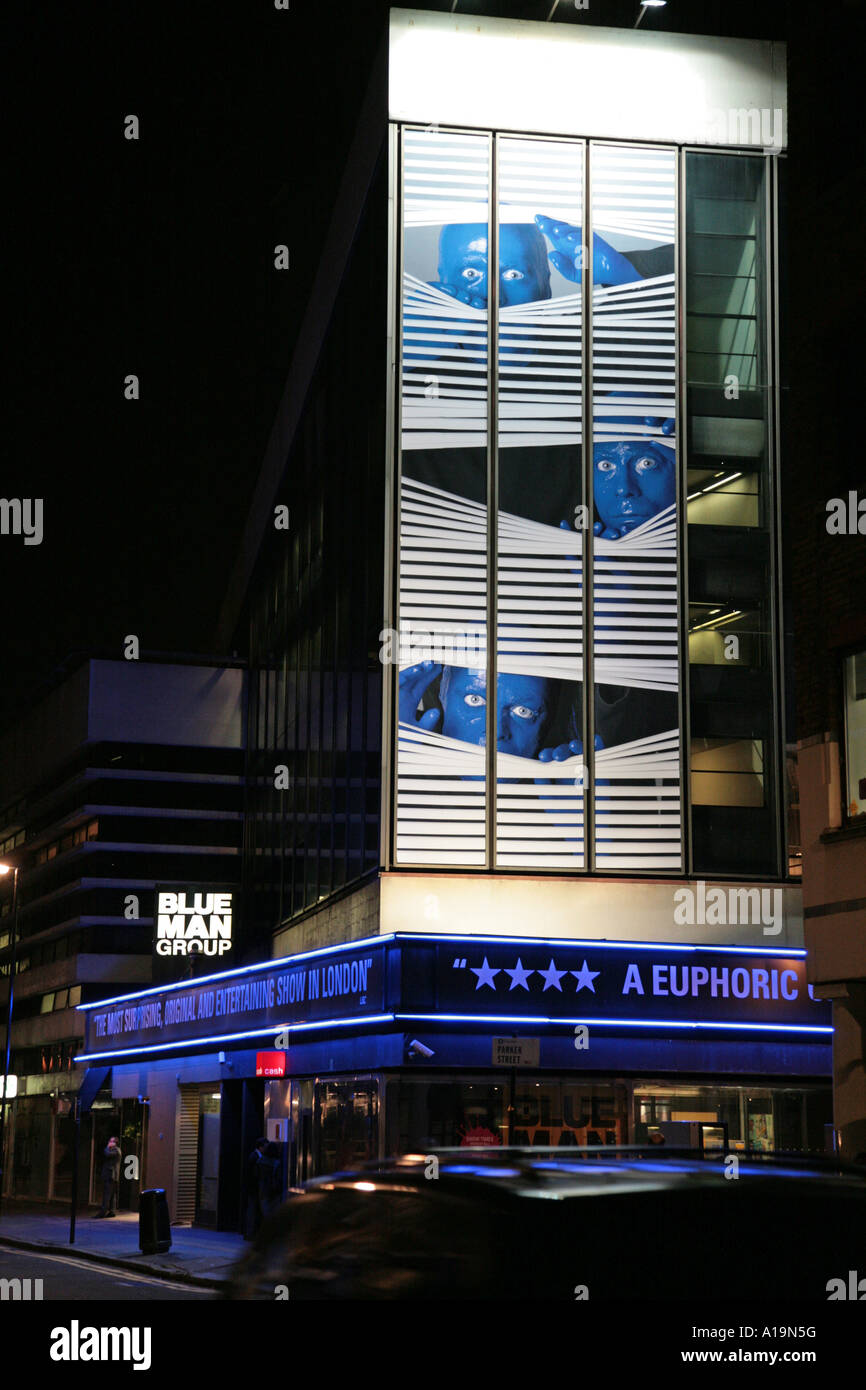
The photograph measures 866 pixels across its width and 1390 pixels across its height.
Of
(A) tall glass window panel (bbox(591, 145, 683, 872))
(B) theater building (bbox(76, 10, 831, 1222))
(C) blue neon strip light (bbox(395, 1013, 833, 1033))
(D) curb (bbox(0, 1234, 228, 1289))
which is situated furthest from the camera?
(A) tall glass window panel (bbox(591, 145, 683, 872))

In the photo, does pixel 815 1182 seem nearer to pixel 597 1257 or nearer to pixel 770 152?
pixel 597 1257

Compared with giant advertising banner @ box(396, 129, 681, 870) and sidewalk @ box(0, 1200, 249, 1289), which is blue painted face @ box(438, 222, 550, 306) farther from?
sidewalk @ box(0, 1200, 249, 1289)

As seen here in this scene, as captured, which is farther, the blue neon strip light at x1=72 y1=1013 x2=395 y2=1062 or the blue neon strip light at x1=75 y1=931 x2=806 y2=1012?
A: the blue neon strip light at x1=72 y1=1013 x2=395 y2=1062

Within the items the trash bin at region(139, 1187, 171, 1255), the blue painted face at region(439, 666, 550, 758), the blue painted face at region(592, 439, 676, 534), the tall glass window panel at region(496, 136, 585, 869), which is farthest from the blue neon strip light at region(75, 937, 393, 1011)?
the blue painted face at region(592, 439, 676, 534)

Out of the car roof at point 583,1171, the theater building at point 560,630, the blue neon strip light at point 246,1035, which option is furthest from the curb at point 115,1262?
the car roof at point 583,1171

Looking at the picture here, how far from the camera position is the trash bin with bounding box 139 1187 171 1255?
94.3ft

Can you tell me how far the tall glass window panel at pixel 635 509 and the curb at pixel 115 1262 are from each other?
34.4ft

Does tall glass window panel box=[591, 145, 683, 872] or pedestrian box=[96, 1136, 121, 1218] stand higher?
tall glass window panel box=[591, 145, 683, 872]

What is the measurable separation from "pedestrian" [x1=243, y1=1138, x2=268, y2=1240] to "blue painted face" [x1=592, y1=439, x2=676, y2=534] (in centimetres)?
1433

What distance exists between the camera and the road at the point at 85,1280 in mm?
21438

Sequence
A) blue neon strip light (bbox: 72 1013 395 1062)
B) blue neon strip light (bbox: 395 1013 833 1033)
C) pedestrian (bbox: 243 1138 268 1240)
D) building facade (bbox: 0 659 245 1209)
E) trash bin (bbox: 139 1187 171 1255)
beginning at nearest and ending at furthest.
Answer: blue neon strip light (bbox: 395 1013 833 1033)
blue neon strip light (bbox: 72 1013 395 1062)
trash bin (bbox: 139 1187 171 1255)
pedestrian (bbox: 243 1138 268 1240)
building facade (bbox: 0 659 245 1209)

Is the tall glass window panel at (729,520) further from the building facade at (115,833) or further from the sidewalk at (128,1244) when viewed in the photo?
the building facade at (115,833)

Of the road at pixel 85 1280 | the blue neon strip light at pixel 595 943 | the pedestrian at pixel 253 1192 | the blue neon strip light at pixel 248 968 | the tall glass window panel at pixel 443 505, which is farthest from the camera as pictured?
the pedestrian at pixel 253 1192

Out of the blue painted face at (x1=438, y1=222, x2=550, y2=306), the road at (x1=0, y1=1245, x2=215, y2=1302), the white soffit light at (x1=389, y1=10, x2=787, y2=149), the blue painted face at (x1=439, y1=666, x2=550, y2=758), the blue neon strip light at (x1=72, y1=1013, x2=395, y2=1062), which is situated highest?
the white soffit light at (x1=389, y1=10, x2=787, y2=149)
